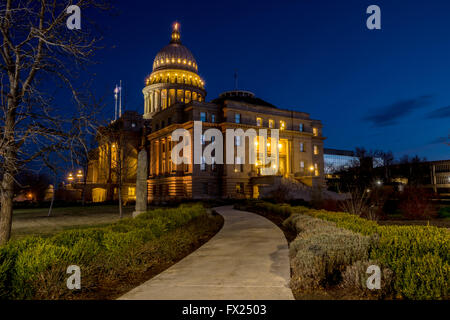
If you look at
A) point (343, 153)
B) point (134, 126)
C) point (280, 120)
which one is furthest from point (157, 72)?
point (343, 153)

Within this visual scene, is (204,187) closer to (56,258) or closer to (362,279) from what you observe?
(56,258)

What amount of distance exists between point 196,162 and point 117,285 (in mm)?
49791

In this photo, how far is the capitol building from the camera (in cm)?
5766

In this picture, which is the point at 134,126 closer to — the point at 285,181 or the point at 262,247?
the point at 285,181

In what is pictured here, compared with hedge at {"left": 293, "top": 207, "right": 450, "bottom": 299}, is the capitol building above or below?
above

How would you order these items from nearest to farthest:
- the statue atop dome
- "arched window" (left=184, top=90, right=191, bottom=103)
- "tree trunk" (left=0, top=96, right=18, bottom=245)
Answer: "tree trunk" (left=0, top=96, right=18, bottom=245) → "arched window" (left=184, top=90, right=191, bottom=103) → the statue atop dome

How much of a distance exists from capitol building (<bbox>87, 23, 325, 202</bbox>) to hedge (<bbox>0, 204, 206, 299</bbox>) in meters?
36.6

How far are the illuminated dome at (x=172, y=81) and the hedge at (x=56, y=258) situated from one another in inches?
2992

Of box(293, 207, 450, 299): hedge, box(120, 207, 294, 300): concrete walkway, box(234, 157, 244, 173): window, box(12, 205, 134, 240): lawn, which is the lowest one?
box(12, 205, 134, 240): lawn

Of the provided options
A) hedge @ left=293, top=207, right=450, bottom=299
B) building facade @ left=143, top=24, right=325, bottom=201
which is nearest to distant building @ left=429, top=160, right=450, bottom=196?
building facade @ left=143, top=24, right=325, bottom=201

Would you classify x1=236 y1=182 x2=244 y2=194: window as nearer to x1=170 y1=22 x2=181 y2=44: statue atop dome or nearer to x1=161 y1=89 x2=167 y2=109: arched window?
x1=161 y1=89 x2=167 y2=109: arched window

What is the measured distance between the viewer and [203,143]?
57312 mm

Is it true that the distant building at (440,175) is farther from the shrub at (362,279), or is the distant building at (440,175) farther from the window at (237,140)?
the shrub at (362,279)

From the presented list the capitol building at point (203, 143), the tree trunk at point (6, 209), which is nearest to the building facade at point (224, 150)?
the capitol building at point (203, 143)
